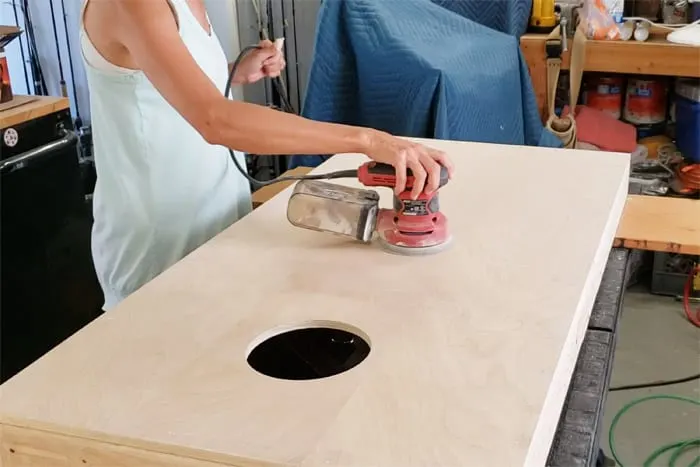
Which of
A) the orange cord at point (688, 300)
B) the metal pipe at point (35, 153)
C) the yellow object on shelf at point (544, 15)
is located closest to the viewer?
the metal pipe at point (35, 153)

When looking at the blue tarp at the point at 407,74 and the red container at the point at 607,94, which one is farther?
the red container at the point at 607,94

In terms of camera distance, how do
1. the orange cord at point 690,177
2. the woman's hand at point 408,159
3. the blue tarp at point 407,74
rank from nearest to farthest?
the woman's hand at point 408,159 → the blue tarp at point 407,74 → the orange cord at point 690,177

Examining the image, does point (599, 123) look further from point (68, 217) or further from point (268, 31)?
point (68, 217)

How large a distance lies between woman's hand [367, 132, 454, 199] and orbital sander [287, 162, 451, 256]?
6cm

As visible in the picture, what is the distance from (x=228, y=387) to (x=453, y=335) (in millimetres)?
304

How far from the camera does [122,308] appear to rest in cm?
122

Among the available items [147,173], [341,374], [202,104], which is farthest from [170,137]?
[341,374]

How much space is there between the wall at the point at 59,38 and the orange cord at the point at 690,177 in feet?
Result: 5.97

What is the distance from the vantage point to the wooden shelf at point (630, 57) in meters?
3.04

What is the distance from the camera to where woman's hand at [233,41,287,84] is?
1646mm

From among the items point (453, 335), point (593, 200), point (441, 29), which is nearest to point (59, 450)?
point (453, 335)

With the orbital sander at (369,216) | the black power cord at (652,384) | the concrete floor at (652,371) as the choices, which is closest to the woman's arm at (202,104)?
the orbital sander at (369,216)

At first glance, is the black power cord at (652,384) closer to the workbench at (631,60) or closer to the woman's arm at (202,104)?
the workbench at (631,60)

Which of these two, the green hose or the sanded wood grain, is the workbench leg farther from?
the sanded wood grain
